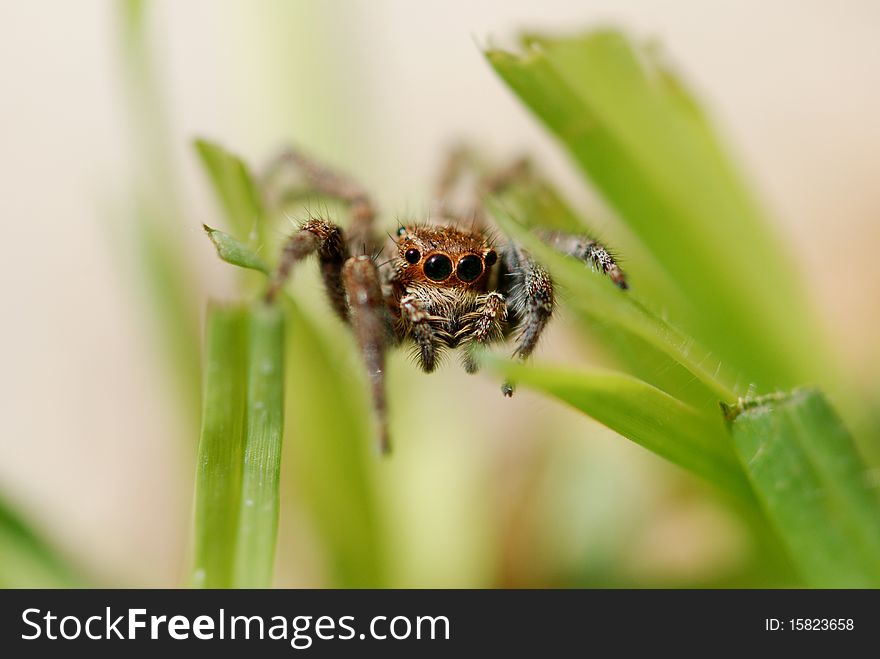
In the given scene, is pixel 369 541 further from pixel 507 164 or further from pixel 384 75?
pixel 384 75

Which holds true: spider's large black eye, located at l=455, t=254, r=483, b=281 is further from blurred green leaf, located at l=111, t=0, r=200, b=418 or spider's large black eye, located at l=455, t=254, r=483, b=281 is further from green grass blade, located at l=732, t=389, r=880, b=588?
blurred green leaf, located at l=111, t=0, r=200, b=418

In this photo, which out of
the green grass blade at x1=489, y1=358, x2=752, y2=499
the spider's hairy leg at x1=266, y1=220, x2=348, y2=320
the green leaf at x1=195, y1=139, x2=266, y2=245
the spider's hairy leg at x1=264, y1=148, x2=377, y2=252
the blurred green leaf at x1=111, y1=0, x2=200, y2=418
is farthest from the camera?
the blurred green leaf at x1=111, y1=0, x2=200, y2=418

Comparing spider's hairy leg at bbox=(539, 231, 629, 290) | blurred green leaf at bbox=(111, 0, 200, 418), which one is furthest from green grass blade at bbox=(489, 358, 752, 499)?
blurred green leaf at bbox=(111, 0, 200, 418)

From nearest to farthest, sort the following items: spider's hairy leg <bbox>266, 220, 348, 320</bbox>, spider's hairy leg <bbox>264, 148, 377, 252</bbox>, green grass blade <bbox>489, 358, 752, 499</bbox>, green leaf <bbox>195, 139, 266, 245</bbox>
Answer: green grass blade <bbox>489, 358, 752, 499</bbox>
spider's hairy leg <bbox>266, 220, 348, 320</bbox>
green leaf <bbox>195, 139, 266, 245</bbox>
spider's hairy leg <bbox>264, 148, 377, 252</bbox>

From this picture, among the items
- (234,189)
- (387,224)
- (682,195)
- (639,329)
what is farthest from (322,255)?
(387,224)

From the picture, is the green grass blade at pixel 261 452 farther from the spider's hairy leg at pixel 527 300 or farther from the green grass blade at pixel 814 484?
the green grass blade at pixel 814 484

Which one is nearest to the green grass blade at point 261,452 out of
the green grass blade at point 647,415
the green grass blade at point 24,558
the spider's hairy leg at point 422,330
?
the spider's hairy leg at point 422,330
